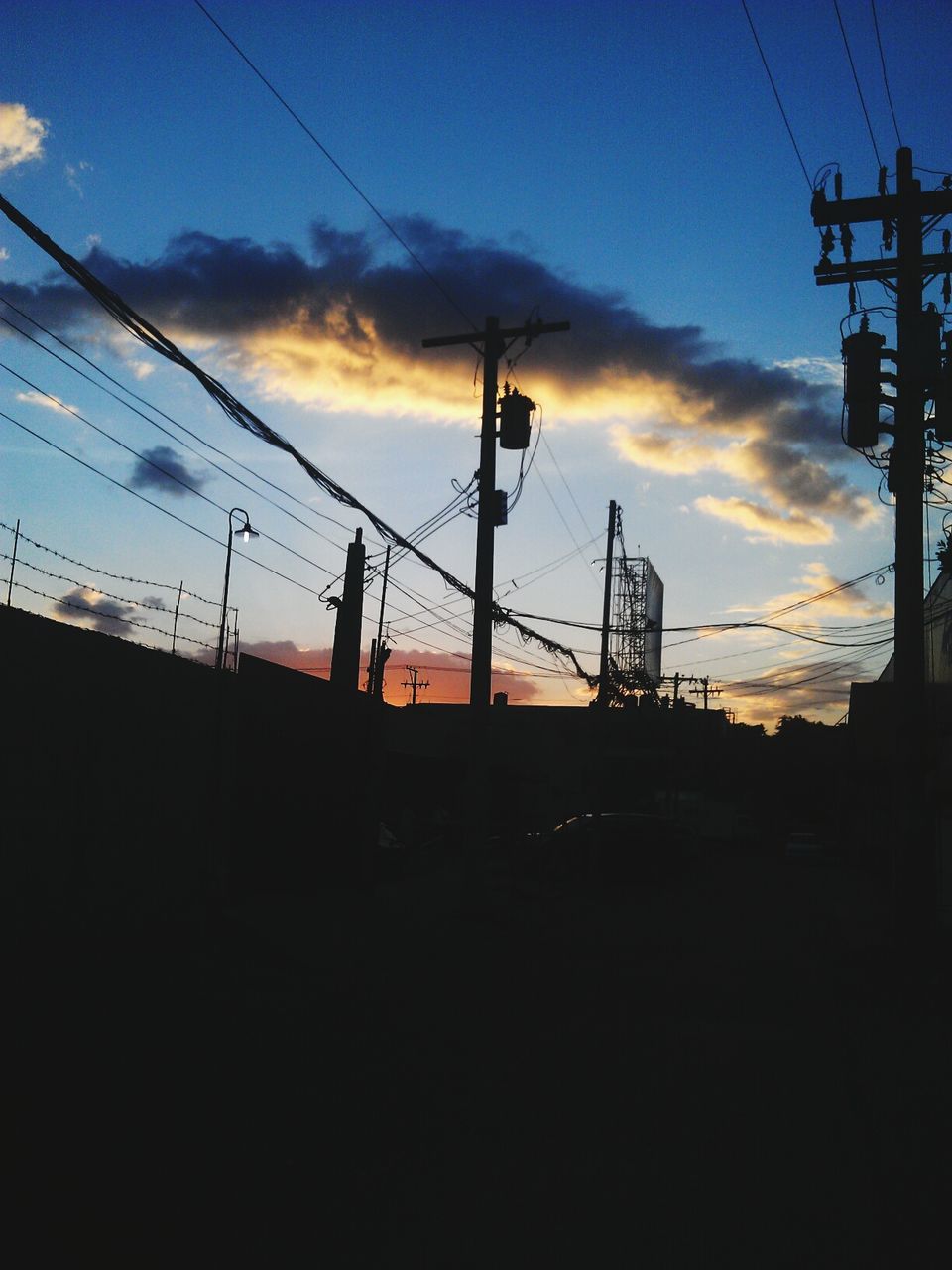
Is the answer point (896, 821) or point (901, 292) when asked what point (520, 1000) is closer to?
point (896, 821)

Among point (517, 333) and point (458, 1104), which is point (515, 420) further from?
point (458, 1104)

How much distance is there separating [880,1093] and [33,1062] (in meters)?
5.66

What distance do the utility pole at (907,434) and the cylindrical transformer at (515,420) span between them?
5817mm

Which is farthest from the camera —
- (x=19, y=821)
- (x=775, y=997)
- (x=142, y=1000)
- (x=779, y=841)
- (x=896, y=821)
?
(x=779, y=841)

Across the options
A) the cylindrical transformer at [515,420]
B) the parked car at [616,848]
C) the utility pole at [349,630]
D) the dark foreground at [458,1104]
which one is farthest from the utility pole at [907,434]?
the utility pole at [349,630]

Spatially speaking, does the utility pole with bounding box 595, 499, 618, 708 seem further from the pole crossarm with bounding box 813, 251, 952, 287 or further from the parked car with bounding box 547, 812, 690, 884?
the pole crossarm with bounding box 813, 251, 952, 287

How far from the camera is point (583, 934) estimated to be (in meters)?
17.1

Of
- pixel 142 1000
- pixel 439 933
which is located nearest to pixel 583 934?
pixel 439 933

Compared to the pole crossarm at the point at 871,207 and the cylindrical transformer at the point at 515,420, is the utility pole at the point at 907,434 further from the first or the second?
the cylindrical transformer at the point at 515,420

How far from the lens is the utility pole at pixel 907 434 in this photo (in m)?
15.6

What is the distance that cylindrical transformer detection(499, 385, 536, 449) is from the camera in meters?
21.2

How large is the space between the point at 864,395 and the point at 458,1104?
43.5ft

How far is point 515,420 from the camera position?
2134 cm

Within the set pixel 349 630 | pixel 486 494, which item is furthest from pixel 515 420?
pixel 349 630
